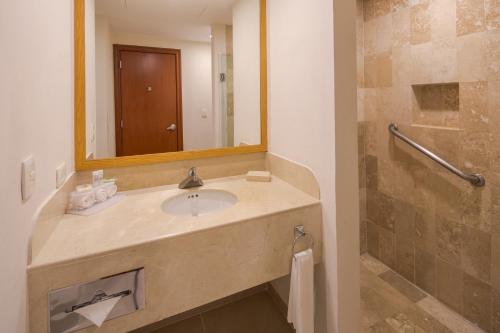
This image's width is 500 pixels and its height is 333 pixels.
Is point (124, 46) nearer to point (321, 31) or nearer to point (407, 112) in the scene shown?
point (321, 31)

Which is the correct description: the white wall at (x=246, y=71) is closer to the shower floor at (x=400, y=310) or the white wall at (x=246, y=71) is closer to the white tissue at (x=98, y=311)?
the white tissue at (x=98, y=311)

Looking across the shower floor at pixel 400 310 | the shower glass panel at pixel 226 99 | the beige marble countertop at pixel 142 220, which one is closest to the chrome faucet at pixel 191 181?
the beige marble countertop at pixel 142 220

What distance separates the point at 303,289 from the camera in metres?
1.09

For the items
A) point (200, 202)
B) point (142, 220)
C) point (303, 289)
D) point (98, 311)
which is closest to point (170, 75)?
point (200, 202)

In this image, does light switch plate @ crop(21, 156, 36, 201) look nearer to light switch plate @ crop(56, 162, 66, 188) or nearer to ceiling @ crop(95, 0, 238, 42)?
light switch plate @ crop(56, 162, 66, 188)

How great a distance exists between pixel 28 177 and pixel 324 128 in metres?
1.03

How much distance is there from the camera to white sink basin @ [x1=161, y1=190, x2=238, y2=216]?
140 centimetres

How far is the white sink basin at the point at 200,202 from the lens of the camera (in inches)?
55.1

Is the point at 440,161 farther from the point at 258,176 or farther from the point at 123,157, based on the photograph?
the point at 123,157

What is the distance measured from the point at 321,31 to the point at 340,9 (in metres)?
0.10

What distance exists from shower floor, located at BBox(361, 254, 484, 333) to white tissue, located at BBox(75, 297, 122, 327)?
1.42 meters

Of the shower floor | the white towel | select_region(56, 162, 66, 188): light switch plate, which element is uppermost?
select_region(56, 162, 66, 188): light switch plate

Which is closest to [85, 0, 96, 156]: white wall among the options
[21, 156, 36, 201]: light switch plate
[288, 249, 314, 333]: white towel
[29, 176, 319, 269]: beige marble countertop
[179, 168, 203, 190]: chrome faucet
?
[29, 176, 319, 269]: beige marble countertop

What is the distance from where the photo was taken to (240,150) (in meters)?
1.67
